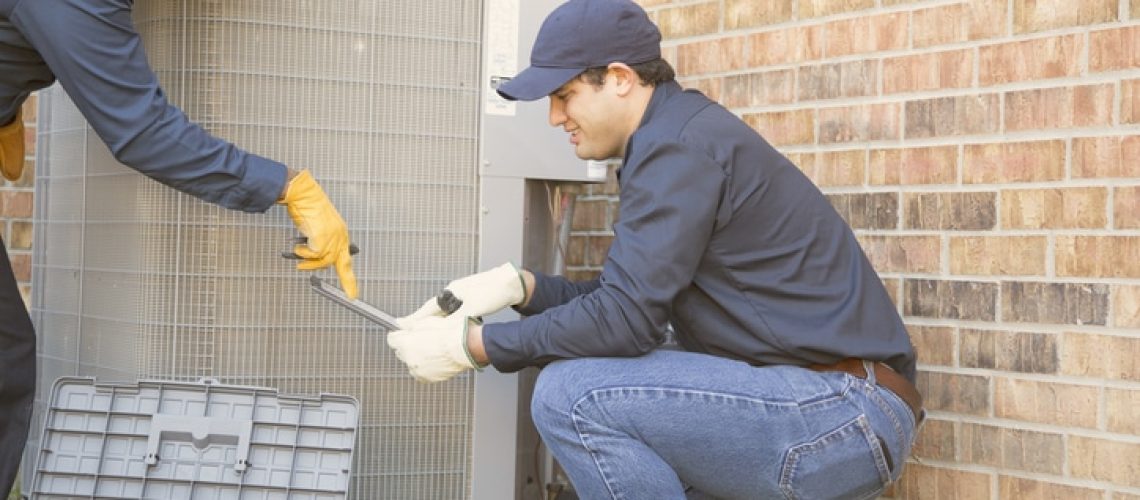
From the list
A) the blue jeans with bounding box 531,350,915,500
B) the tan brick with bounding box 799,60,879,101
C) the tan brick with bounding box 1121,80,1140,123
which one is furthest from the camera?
the tan brick with bounding box 799,60,879,101

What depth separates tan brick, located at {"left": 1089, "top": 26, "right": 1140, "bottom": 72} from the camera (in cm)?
249

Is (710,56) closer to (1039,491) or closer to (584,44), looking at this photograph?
(584,44)

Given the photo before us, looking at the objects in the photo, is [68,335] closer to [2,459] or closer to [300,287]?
[2,459]

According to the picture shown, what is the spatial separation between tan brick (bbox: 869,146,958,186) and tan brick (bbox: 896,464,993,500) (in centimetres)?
63

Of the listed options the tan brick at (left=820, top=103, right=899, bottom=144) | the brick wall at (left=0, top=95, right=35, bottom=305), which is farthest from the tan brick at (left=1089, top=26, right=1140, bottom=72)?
the brick wall at (left=0, top=95, right=35, bottom=305)

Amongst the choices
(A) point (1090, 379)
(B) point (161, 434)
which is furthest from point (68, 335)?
(A) point (1090, 379)

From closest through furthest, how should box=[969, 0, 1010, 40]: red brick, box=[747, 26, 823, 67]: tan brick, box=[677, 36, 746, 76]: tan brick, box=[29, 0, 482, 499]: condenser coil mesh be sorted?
1. box=[969, 0, 1010, 40]: red brick
2. box=[29, 0, 482, 499]: condenser coil mesh
3. box=[747, 26, 823, 67]: tan brick
4. box=[677, 36, 746, 76]: tan brick

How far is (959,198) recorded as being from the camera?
9.11ft

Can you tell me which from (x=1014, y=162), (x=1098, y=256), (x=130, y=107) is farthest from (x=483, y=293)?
(x=1098, y=256)

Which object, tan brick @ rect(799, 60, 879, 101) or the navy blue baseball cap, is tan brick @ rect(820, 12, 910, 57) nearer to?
tan brick @ rect(799, 60, 879, 101)

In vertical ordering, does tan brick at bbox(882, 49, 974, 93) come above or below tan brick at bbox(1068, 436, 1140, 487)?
above

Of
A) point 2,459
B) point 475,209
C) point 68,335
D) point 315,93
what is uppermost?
point 315,93

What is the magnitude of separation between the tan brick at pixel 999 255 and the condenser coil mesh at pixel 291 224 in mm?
1077

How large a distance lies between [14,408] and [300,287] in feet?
2.35
